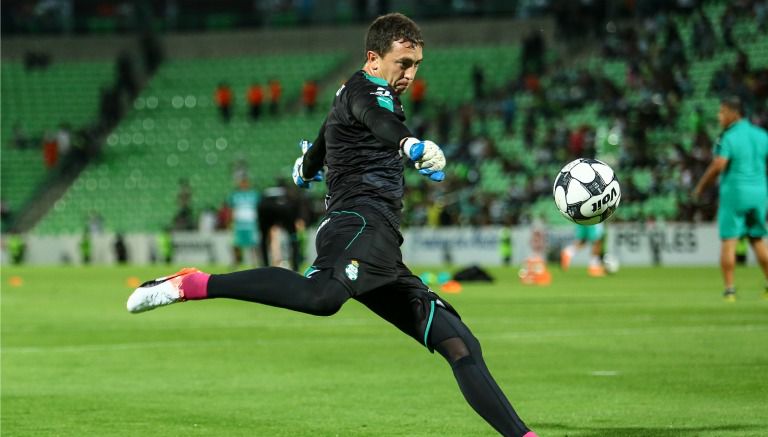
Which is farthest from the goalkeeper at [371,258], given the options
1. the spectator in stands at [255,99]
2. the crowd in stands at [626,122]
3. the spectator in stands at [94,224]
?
the spectator in stands at [255,99]

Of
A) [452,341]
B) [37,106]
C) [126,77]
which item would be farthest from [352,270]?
[37,106]

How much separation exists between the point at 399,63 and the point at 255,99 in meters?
42.6

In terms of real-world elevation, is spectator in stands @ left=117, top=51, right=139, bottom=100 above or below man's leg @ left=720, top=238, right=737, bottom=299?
above

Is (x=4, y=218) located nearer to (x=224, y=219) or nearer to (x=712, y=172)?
(x=224, y=219)

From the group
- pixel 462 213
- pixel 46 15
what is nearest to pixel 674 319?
pixel 462 213

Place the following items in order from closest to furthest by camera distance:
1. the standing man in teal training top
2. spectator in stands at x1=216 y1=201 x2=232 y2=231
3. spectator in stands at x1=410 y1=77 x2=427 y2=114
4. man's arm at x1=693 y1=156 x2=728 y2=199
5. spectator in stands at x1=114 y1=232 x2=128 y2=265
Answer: man's arm at x1=693 y1=156 x2=728 y2=199, the standing man in teal training top, spectator in stands at x1=114 y1=232 x2=128 y2=265, spectator in stands at x1=216 y1=201 x2=232 y2=231, spectator in stands at x1=410 y1=77 x2=427 y2=114

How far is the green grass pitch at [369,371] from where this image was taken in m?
8.23

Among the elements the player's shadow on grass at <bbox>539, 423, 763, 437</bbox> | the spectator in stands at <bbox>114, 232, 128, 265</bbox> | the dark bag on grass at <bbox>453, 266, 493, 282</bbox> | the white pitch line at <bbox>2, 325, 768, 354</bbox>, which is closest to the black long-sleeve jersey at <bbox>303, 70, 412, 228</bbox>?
the player's shadow on grass at <bbox>539, 423, 763, 437</bbox>

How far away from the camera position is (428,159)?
5996 mm

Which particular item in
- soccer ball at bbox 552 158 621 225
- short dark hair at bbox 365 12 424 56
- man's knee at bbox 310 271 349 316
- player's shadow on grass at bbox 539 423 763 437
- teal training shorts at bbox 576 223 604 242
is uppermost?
short dark hair at bbox 365 12 424 56

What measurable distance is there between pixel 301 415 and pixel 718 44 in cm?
3082

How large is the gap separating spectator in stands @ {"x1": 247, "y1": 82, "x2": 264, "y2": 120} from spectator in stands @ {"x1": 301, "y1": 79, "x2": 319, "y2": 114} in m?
1.55

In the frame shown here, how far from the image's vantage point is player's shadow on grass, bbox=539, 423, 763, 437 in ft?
25.0

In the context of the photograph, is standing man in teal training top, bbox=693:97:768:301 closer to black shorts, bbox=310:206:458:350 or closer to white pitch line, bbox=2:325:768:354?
white pitch line, bbox=2:325:768:354
